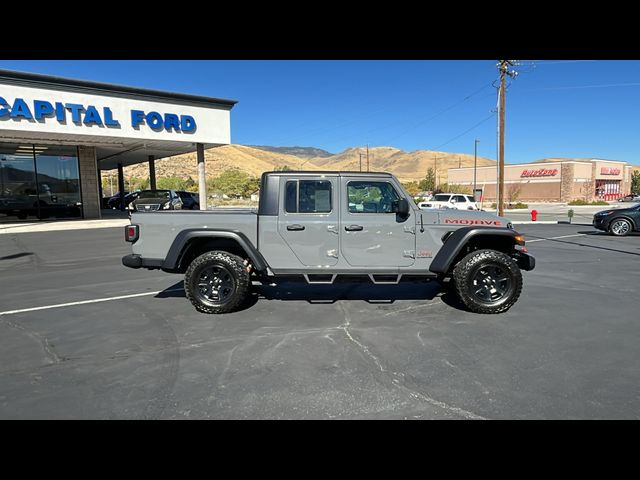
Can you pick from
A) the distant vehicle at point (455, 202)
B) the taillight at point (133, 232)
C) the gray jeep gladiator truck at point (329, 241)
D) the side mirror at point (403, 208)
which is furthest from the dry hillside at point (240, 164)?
the side mirror at point (403, 208)

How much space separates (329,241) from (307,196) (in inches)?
28.4

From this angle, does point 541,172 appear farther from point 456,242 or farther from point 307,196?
point 307,196

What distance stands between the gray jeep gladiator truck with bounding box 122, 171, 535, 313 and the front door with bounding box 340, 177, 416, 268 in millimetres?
14

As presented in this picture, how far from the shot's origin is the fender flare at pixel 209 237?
208 inches

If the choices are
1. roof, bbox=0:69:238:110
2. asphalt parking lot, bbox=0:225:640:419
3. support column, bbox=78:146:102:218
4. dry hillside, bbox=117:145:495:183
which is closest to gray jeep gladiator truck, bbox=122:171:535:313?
asphalt parking lot, bbox=0:225:640:419

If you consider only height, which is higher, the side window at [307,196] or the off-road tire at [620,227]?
the side window at [307,196]

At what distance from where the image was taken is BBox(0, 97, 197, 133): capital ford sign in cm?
1639

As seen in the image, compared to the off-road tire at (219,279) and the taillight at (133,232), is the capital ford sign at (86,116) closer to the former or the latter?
the taillight at (133,232)

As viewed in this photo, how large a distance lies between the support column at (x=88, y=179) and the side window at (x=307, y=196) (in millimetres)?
21444

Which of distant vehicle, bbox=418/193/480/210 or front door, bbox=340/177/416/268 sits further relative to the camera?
distant vehicle, bbox=418/193/480/210

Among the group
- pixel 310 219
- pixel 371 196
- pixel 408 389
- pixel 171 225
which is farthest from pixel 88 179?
pixel 408 389

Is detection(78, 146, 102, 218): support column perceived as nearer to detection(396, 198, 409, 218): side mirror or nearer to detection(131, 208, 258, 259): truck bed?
detection(131, 208, 258, 259): truck bed
